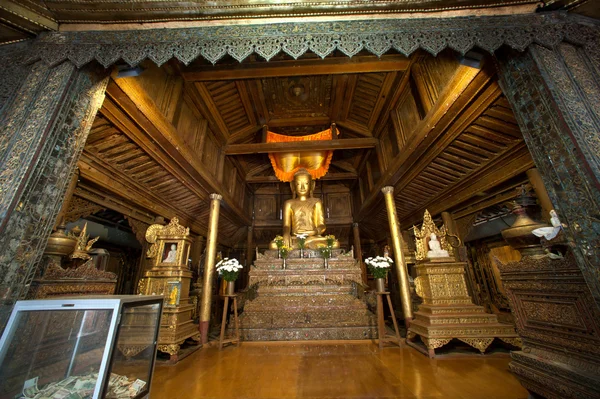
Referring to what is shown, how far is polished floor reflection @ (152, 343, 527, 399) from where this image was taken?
6.27ft

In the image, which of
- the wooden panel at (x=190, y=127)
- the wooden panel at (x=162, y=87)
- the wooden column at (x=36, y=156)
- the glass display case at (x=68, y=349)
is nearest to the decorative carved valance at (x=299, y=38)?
the wooden column at (x=36, y=156)

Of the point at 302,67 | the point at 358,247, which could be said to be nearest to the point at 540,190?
the point at 302,67

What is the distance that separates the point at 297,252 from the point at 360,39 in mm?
4230

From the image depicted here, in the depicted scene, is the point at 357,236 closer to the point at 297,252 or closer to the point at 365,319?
the point at 297,252

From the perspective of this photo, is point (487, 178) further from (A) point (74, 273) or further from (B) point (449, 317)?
(A) point (74, 273)

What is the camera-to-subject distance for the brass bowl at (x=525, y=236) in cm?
188

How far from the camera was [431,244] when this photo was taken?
3730 mm

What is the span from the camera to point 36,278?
74.7 inches

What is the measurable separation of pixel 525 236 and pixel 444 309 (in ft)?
5.96

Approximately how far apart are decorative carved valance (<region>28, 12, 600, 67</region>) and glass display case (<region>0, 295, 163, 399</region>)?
2019 mm

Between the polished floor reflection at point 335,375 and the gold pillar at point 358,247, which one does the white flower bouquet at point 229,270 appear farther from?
the gold pillar at point 358,247

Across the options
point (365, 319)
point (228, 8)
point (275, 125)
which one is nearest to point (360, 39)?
point (228, 8)

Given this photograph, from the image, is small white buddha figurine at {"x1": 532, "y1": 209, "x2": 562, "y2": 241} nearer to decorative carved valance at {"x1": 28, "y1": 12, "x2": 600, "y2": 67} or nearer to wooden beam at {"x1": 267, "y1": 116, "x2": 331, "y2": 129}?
decorative carved valance at {"x1": 28, "y1": 12, "x2": 600, "y2": 67}

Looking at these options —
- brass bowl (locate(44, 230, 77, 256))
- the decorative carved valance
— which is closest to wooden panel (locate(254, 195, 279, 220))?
brass bowl (locate(44, 230, 77, 256))
